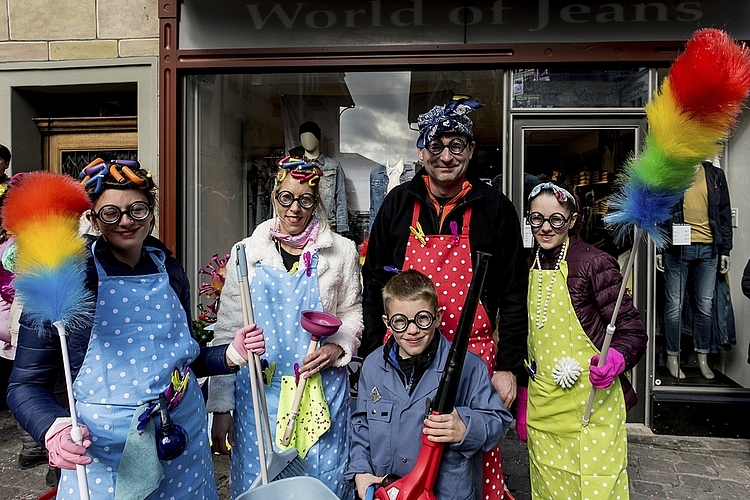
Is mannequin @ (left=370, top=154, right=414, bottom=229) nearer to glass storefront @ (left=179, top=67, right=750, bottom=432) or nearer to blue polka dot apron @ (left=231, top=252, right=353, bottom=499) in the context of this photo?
glass storefront @ (left=179, top=67, right=750, bottom=432)

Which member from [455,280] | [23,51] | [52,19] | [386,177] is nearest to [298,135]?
[386,177]

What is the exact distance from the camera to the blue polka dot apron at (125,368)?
1.68m

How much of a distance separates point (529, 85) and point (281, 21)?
2098mm

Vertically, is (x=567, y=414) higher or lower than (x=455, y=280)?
lower

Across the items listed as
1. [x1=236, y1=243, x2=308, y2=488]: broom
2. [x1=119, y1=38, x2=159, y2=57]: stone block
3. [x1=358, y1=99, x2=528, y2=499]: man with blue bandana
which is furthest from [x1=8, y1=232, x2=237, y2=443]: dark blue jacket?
[x1=119, y1=38, x2=159, y2=57]: stone block

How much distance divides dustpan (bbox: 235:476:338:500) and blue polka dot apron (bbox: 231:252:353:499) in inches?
18.8

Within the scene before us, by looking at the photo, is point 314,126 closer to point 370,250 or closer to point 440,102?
point 440,102

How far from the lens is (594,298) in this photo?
2.57 m

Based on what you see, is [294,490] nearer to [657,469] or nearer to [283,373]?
[283,373]

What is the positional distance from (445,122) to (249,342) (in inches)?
46.4

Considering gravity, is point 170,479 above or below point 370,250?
below

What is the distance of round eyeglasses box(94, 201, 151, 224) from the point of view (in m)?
1.72

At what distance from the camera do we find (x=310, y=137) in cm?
527

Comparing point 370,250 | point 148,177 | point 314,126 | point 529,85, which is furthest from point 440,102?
point 148,177
